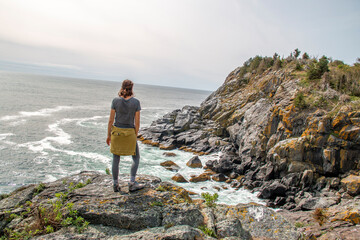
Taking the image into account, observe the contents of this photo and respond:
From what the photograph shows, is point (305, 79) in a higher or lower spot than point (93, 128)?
higher

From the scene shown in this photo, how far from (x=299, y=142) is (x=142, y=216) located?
837 inches

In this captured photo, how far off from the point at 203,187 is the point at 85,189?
17962 mm

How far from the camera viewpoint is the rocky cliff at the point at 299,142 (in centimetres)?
1981

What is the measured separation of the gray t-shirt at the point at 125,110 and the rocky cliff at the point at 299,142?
705 inches

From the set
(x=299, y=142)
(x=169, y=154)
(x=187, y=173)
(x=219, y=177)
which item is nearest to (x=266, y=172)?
(x=299, y=142)

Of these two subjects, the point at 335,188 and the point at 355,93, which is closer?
the point at 335,188

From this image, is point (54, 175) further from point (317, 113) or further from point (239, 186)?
point (317, 113)

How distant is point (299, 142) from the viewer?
22.2m

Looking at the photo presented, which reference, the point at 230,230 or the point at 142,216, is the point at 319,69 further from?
the point at 142,216

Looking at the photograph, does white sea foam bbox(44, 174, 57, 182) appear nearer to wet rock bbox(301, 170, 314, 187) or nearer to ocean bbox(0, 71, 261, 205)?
ocean bbox(0, 71, 261, 205)

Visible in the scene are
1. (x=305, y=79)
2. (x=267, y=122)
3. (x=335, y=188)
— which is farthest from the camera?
(x=305, y=79)

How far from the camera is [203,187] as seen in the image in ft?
76.9

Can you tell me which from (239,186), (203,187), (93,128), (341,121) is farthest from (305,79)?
(93,128)

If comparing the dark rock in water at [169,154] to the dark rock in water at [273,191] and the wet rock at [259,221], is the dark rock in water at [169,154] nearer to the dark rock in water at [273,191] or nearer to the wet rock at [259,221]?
the dark rock in water at [273,191]
